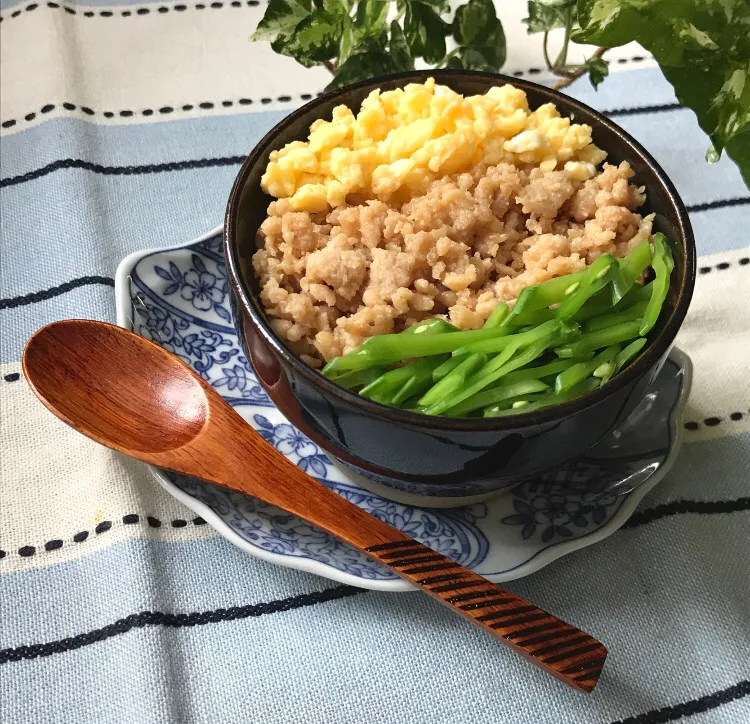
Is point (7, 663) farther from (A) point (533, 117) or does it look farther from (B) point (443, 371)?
(A) point (533, 117)

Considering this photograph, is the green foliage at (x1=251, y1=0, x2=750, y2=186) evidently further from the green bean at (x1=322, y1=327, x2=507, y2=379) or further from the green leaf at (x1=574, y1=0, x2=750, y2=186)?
the green bean at (x1=322, y1=327, x2=507, y2=379)

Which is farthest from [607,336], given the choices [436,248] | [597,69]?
[597,69]

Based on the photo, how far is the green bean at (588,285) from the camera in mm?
1008

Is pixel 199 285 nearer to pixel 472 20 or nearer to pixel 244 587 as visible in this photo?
pixel 244 587

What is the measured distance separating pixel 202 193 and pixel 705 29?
99 cm

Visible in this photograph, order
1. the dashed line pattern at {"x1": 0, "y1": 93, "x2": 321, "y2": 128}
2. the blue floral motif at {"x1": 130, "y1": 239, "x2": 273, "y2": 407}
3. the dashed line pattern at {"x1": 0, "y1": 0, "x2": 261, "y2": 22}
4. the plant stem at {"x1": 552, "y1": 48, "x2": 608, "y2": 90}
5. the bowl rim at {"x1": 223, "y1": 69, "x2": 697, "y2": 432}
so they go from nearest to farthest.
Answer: the bowl rim at {"x1": 223, "y1": 69, "x2": 697, "y2": 432}, the blue floral motif at {"x1": 130, "y1": 239, "x2": 273, "y2": 407}, the plant stem at {"x1": 552, "y1": 48, "x2": 608, "y2": 90}, the dashed line pattern at {"x1": 0, "y1": 93, "x2": 321, "y2": 128}, the dashed line pattern at {"x1": 0, "y1": 0, "x2": 261, "y2": 22}

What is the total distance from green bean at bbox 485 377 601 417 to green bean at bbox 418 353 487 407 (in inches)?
2.3

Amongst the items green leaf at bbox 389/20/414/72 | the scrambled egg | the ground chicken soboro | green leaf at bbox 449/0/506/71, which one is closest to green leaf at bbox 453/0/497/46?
green leaf at bbox 449/0/506/71

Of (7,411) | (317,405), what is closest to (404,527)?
(317,405)

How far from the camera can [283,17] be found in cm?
133

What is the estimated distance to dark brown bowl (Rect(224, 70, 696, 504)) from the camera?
95 cm

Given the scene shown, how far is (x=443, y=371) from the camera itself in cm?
99

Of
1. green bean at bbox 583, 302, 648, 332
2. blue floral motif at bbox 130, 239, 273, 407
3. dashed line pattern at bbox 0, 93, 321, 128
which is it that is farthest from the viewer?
dashed line pattern at bbox 0, 93, 321, 128

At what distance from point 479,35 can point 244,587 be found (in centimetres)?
108
